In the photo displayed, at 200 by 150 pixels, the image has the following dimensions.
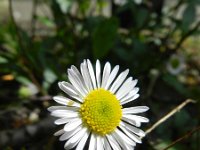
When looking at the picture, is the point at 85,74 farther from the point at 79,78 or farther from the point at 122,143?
the point at 122,143

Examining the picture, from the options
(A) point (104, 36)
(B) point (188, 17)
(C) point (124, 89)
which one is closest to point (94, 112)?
(C) point (124, 89)

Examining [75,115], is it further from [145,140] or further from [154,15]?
[154,15]

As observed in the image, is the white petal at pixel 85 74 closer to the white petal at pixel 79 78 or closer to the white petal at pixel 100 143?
the white petal at pixel 79 78

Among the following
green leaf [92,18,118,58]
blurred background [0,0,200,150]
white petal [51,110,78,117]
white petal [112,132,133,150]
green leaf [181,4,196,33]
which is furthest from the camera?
green leaf [181,4,196,33]

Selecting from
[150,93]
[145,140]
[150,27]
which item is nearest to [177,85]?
[150,93]

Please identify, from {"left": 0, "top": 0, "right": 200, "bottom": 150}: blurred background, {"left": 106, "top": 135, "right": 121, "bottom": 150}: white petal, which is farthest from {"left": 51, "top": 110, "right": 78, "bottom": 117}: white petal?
{"left": 0, "top": 0, "right": 200, "bottom": 150}: blurred background

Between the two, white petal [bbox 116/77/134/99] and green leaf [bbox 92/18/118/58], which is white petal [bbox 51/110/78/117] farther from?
green leaf [bbox 92/18/118/58]

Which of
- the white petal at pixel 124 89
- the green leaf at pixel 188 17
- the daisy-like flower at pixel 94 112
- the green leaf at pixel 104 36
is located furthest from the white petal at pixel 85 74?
the green leaf at pixel 188 17
